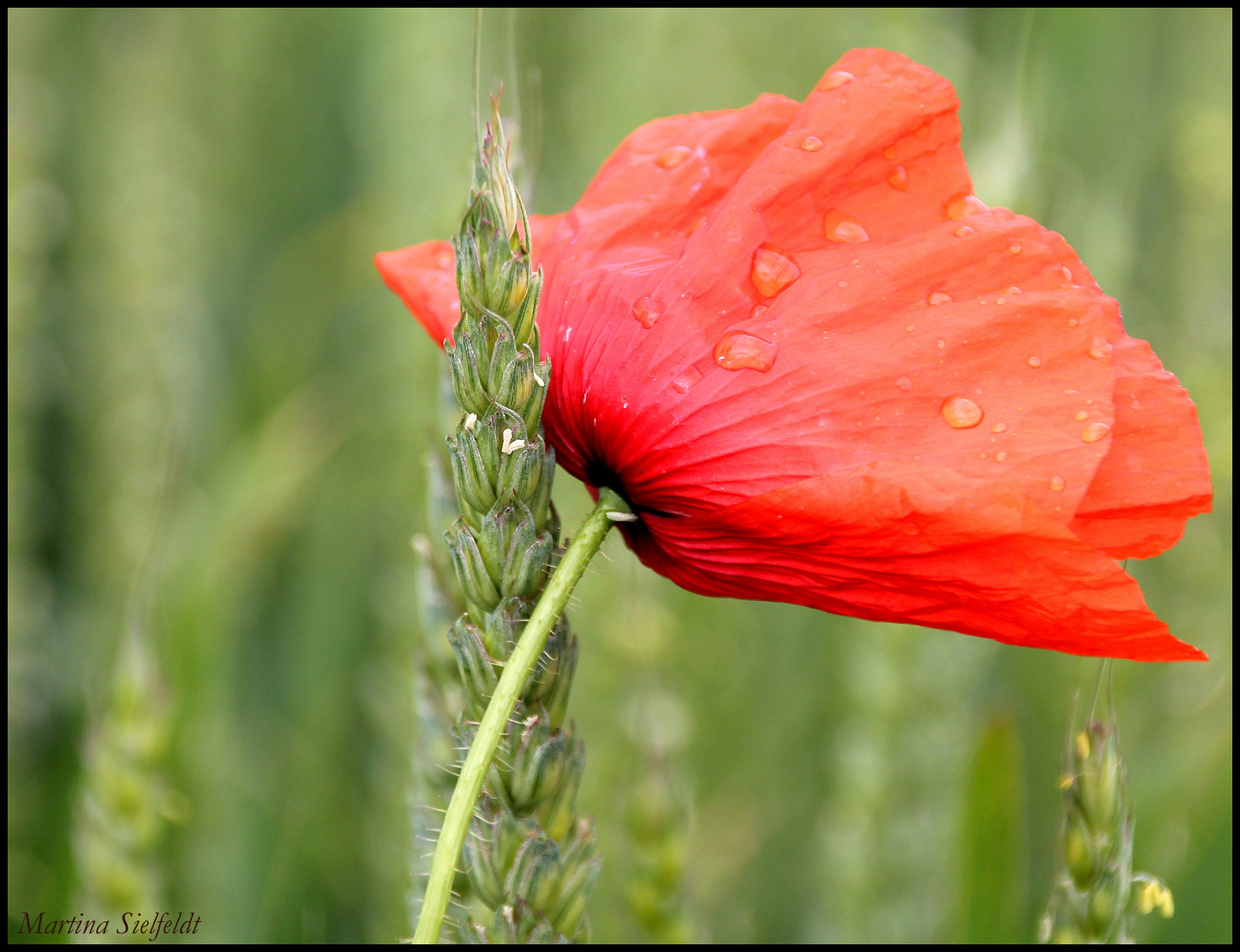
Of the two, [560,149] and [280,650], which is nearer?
[280,650]

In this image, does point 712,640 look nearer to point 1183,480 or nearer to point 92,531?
point 92,531

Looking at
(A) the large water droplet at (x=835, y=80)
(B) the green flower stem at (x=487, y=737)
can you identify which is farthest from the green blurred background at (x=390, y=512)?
(A) the large water droplet at (x=835, y=80)

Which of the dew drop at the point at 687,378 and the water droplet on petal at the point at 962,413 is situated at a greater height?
the dew drop at the point at 687,378

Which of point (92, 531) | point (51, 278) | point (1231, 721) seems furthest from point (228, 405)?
point (1231, 721)

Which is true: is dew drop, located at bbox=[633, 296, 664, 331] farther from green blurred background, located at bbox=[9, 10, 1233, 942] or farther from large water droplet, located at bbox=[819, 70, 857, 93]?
green blurred background, located at bbox=[9, 10, 1233, 942]

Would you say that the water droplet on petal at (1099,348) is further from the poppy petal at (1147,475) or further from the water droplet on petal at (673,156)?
the water droplet on petal at (673,156)

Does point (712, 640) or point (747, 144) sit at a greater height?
point (747, 144)

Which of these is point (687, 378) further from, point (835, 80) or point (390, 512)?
point (390, 512)
